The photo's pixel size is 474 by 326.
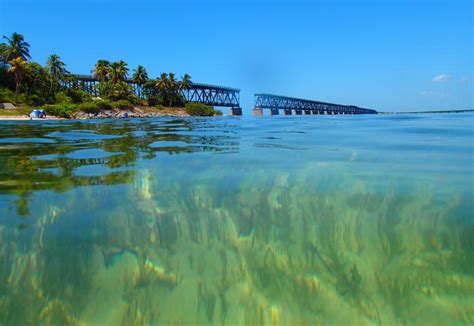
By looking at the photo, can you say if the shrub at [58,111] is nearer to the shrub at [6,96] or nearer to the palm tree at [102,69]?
the shrub at [6,96]

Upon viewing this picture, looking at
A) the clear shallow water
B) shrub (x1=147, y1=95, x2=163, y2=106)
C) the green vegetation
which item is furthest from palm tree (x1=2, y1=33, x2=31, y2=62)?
the clear shallow water

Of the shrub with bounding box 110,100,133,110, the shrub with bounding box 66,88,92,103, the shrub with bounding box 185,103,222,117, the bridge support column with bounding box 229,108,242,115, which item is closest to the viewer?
the shrub with bounding box 110,100,133,110

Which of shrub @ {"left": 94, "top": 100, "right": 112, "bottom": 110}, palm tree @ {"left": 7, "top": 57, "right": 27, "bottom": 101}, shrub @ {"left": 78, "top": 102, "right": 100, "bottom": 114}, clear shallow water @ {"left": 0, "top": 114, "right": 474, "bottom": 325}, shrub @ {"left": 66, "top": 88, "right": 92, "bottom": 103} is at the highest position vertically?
palm tree @ {"left": 7, "top": 57, "right": 27, "bottom": 101}

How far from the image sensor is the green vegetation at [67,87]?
184ft

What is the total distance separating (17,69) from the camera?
5647cm

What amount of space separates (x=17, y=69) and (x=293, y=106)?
4601 inches

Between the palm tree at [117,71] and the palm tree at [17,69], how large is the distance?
852 inches

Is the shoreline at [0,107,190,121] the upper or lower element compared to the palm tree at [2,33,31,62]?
lower

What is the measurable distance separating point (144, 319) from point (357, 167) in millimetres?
3882

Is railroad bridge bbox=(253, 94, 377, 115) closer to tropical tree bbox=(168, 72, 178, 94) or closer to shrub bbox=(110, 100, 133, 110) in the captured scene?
tropical tree bbox=(168, 72, 178, 94)

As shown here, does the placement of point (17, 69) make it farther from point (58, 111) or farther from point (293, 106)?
point (293, 106)

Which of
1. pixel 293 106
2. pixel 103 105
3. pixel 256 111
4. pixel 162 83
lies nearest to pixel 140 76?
pixel 162 83

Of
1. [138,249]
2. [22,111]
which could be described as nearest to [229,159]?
[138,249]

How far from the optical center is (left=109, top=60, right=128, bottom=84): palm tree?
77.4 meters
